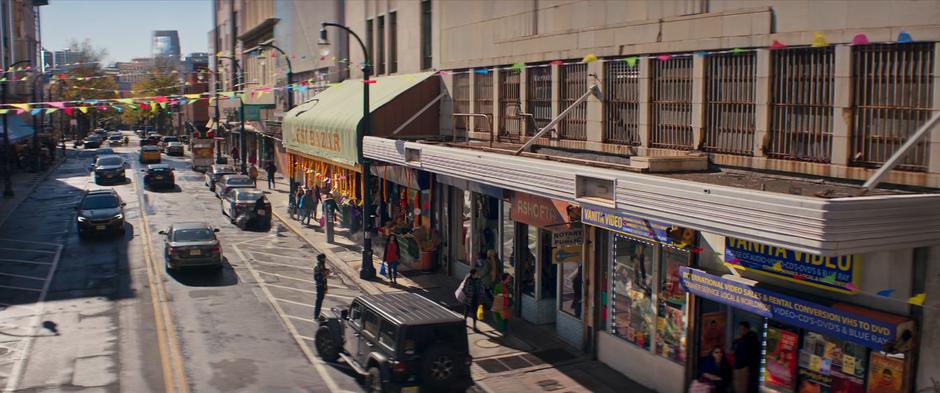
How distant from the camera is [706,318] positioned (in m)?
15.6

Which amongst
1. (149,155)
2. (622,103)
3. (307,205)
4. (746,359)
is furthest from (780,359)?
(149,155)

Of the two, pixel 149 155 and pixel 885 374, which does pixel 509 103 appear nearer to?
pixel 885 374

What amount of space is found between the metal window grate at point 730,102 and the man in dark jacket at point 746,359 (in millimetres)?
3277

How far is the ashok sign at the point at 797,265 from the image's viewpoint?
12.2 m

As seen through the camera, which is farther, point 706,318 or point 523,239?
point 523,239

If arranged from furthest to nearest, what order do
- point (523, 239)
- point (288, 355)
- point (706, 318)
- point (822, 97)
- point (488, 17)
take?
point (488, 17)
point (523, 239)
point (288, 355)
point (706, 318)
point (822, 97)

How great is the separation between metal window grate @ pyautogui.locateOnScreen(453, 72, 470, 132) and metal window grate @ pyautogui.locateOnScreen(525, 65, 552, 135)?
4.47m

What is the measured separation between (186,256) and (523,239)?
11019mm

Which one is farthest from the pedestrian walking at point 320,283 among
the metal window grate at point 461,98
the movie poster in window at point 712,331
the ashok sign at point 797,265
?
the ashok sign at point 797,265

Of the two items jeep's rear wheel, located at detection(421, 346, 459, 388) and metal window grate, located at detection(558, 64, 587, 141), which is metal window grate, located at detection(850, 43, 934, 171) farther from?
metal window grate, located at detection(558, 64, 587, 141)

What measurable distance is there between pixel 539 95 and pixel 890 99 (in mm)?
10867

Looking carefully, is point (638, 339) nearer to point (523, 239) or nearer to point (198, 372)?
point (523, 239)

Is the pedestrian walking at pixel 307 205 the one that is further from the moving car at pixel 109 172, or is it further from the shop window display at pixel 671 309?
the shop window display at pixel 671 309

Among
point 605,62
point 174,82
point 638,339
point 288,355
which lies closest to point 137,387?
point 288,355
